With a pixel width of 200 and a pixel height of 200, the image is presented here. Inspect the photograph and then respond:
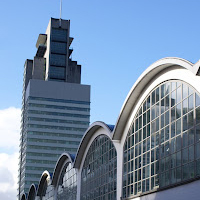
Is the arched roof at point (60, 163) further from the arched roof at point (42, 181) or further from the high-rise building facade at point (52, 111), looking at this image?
the high-rise building facade at point (52, 111)

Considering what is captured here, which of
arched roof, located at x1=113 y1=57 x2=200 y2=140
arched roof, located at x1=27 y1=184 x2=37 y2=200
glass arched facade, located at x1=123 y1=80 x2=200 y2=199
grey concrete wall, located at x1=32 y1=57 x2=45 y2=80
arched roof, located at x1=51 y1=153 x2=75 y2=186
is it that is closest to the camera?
glass arched facade, located at x1=123 y1=80 x2=200 y2=199

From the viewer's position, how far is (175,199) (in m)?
31.3

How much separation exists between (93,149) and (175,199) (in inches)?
789

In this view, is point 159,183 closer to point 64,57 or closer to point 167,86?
point 167,86

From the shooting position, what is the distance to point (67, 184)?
60.7 m

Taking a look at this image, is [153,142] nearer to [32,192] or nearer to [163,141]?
[163,141]

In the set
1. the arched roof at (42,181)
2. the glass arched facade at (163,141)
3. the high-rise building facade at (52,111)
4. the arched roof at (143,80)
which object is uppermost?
the high-rise building facade at (52,111)

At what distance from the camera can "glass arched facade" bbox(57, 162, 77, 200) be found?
5773cm

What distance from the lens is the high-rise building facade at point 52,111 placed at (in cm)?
15212

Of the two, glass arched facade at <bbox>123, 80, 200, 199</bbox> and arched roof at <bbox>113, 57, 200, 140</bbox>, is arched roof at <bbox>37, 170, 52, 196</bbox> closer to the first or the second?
arched roof at <bbox>113, 57, 200, 140</bbox>

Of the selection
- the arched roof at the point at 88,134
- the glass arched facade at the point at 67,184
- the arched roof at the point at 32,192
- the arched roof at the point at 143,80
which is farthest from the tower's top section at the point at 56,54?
the arched roof at the point at 143,80

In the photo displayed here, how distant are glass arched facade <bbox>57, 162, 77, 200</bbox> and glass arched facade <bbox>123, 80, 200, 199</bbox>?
673 inches

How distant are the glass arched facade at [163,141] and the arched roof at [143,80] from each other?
3.30 ft

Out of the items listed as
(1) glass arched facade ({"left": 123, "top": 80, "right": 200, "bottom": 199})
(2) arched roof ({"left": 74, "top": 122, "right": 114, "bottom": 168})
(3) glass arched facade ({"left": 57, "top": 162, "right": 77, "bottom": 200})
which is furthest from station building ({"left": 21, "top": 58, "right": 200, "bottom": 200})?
(3) glass arched facade ({"left": 57, "top": 162, "right": 77, "bottom": 200})
